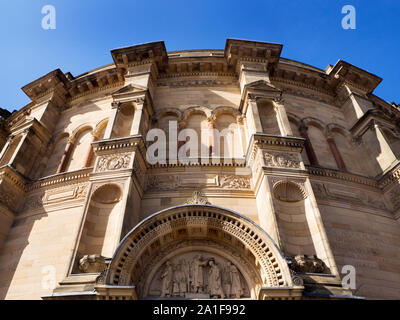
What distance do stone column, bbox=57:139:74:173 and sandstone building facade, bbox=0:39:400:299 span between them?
0.17 feet

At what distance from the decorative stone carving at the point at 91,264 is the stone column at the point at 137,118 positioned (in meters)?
4.72

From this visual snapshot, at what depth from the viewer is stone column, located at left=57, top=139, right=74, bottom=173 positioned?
1213 cm

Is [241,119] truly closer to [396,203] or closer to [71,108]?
[396,203]

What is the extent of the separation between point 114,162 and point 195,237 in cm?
385

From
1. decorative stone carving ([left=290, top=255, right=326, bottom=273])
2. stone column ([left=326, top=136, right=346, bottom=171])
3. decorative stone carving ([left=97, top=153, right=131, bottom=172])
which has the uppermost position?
stone column ([left=326, top=136, right=346, bottom=171])

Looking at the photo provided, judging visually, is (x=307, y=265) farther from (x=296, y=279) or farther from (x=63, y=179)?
(x=63, y=179)

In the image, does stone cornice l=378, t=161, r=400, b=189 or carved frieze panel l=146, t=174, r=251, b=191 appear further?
stone cornice l=378, t=161, r=400, b=189

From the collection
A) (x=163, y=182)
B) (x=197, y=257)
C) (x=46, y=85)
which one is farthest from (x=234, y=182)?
(x=46, y=85)

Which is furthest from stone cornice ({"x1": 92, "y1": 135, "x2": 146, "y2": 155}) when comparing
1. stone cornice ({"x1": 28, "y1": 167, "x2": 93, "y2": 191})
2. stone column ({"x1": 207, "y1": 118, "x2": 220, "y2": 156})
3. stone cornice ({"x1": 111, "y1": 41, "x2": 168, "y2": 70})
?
stone cornice ({"x1": 111, "y1": 41, "x2": 168, "y2": 70})

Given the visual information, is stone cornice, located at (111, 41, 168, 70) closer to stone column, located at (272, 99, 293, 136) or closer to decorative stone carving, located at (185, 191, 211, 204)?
stone column, located at (272, 99, 293, 136)

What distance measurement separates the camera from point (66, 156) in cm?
1252

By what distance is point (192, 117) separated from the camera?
12.8 m

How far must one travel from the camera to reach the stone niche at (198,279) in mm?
7184
